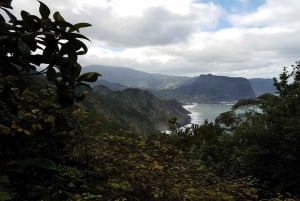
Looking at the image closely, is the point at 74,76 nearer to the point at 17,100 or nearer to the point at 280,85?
the point at 17,100

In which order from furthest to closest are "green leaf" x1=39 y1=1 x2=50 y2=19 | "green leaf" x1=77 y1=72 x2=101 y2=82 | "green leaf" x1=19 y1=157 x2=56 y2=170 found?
"green leaf" x1=77 y1=72 x2=101 y2=82
"green leaf" x1=39 y1=1 x2=50 y2=19
"green leaf" x1=19 y1=157 x2=56 y2=170

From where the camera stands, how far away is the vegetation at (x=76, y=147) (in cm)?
179

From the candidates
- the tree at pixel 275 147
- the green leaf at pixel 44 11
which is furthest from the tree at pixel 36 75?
the tree at pixel 275 147

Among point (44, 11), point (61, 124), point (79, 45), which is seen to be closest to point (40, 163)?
point (61, 124)

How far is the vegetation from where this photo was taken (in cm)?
179

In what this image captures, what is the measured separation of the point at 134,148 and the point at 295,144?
12617 mm

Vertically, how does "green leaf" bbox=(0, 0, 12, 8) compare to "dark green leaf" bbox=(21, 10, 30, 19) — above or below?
above

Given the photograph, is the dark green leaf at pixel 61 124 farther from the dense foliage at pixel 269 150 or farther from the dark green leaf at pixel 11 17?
the dense foliage at pixel 269 150

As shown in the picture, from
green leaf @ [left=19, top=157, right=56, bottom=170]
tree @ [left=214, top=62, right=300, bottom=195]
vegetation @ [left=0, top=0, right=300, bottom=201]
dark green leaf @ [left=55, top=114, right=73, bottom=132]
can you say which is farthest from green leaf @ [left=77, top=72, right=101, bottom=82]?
tree @ [left=214, top=62, right=300, bottom=195]

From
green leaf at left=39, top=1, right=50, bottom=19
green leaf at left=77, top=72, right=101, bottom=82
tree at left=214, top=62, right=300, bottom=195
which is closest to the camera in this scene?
green leaf at left=39, top=1, right=50, bottom=19

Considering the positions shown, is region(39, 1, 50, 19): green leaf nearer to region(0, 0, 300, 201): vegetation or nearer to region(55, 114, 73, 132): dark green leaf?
region(0, 0, 300, 201): vegetation

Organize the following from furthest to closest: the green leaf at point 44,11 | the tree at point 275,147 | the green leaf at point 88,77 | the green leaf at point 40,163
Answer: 1. the tree at point 275,147
2. the green leaf at point 88,77
3. the green leaf at point 44,11
4. the green leaf at point 40,163

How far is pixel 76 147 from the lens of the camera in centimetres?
619

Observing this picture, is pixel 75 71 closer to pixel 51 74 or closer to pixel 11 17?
pixel 51 74
